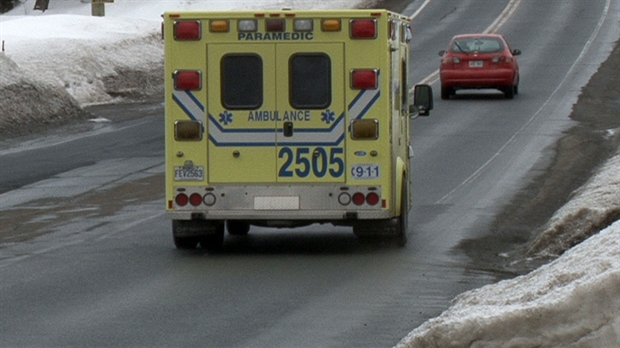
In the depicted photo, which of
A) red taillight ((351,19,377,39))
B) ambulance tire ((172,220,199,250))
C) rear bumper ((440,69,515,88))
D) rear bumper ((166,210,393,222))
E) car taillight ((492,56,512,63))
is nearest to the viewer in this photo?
red taillight ((351,19,377,39))

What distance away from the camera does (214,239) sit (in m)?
14.4

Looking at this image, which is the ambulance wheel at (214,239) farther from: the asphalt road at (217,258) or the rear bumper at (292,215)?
the rear bumper at (292,215)

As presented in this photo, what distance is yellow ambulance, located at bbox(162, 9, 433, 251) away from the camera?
44.3 ft

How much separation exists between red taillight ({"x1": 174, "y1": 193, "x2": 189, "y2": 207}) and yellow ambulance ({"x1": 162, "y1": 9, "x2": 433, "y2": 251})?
0.06 feet

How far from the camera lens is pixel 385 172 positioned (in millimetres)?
13539

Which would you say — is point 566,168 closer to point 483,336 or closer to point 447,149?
point 447,149

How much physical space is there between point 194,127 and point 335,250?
75.1 inches

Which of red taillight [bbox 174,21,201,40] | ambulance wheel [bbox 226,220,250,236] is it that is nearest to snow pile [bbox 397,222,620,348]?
red taillight [bbox 174,21,201,40]

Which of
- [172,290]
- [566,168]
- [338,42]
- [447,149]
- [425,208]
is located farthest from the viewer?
[447,149]

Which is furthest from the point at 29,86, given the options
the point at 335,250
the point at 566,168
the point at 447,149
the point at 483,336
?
the point at 483,336

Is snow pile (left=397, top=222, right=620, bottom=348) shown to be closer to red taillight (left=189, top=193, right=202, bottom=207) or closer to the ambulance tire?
red taillight (left=189, top=193, right=202, bottom=207)

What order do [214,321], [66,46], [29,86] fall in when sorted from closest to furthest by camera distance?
[214,321]
[29,86]
[66,46]

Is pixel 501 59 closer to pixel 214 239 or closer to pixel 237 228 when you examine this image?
pixel 237 228

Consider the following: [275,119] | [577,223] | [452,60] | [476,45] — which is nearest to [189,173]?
[275,119]
